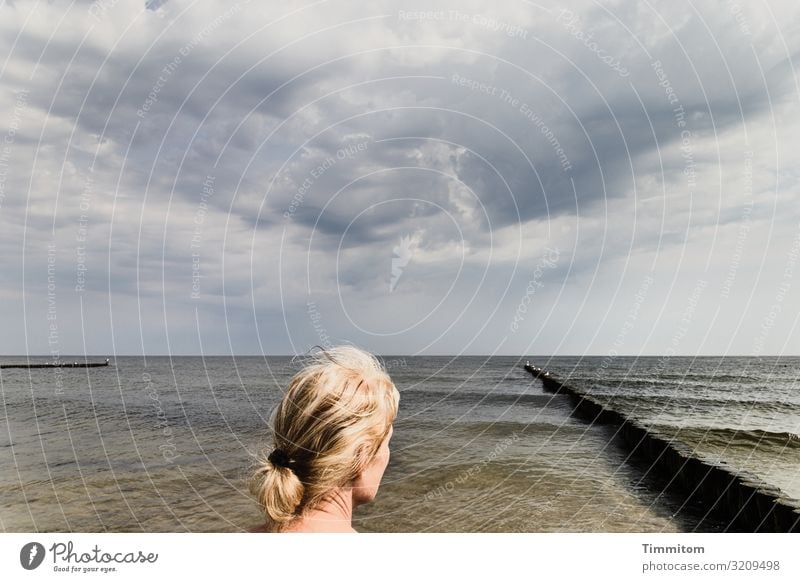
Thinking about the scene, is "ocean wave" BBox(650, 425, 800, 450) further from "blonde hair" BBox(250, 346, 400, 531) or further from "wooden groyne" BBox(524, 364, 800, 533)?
"blonde hair" BBox(250, 346, 400, 531)

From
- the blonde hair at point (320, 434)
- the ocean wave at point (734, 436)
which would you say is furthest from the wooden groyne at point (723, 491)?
the blonde hair at point (320, 434)

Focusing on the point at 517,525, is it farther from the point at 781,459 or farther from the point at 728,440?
the point at 728,440

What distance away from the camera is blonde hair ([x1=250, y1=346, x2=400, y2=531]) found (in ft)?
7.18

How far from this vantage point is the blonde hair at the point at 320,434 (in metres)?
2.19

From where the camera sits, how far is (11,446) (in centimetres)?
1616

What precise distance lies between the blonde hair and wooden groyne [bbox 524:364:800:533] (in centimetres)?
690

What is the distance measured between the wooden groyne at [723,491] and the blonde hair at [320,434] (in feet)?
22.6

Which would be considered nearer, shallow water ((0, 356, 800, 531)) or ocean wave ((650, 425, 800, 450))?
shallow water ((0, 356, 800, 531))

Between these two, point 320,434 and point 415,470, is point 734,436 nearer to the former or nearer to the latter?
point 415,470

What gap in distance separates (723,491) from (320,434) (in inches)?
363

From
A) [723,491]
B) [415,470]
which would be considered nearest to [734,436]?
[723,491]

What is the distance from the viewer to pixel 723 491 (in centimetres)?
865

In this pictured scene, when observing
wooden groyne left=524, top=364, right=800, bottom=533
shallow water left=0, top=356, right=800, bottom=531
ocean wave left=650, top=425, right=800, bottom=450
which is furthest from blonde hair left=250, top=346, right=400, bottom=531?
ocean wave left=650, top=425, right=800, bottom=450
